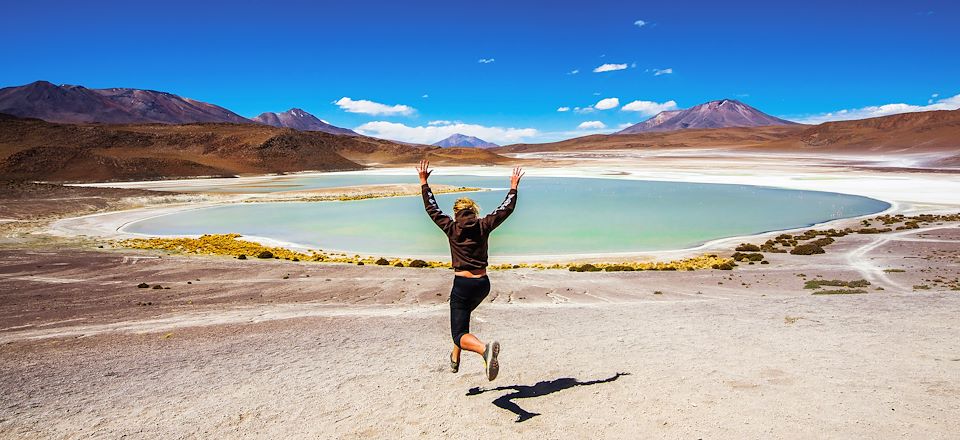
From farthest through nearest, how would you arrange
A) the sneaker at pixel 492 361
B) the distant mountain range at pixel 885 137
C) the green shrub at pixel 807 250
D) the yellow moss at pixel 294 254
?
the distant mountain range at pixel 885 137 < the green shrub at pixel 807 250 < the yellow moss at pixel 294 254 < the sneaker at pixel 492 361

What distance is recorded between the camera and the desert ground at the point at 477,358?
4449mm

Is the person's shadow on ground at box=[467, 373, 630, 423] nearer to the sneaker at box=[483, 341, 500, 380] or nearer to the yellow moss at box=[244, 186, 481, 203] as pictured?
the sneaker at box=[483, 341, 500, 380]

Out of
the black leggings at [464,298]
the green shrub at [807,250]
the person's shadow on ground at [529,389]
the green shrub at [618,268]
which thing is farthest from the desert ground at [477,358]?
the green shrub at [807,250]

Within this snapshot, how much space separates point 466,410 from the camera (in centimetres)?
469

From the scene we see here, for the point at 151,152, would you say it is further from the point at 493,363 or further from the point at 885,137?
the point at 885,137

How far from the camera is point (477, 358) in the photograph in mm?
6242

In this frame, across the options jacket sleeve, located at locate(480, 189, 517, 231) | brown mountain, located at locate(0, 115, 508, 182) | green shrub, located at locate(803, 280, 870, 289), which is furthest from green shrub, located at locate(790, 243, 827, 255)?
brown mountain, located at locate(0, 115, 508, 182)

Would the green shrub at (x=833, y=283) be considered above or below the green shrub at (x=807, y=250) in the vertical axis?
above

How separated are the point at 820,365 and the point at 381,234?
19.8 metres

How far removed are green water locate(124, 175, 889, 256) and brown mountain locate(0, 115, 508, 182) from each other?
23.7 metres

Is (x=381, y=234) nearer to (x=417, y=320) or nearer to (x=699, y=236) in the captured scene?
(x=699, y=236)

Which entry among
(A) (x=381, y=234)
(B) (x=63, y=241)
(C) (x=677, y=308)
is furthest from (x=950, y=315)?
(B) (x=63, y=241)

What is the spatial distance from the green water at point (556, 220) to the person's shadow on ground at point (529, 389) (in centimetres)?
1373

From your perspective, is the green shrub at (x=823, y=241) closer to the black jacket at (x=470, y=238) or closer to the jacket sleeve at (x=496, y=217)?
the jacket sleeve at (x=496, y=217)
